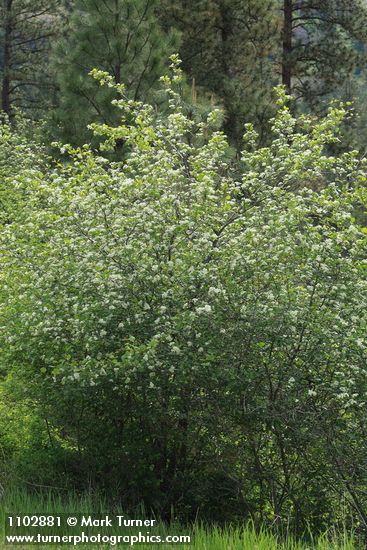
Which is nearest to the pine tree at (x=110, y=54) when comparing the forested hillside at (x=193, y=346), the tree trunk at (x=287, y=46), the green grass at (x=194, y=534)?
the tree trunk at (x=287, y=46)

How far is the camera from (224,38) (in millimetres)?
23047

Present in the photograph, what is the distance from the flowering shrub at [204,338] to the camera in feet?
23.7

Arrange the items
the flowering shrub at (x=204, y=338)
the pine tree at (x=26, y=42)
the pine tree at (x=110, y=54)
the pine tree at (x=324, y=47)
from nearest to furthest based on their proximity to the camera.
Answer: the flowering shrub at (x=204, y=338) < the pine tree at (x=110, y=54) < the pine tree at (x=324, y=47) < the pine tree at (x=26, y=42)

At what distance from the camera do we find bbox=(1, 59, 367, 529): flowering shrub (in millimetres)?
7219

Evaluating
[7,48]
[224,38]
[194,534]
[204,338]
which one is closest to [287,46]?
[224,38]

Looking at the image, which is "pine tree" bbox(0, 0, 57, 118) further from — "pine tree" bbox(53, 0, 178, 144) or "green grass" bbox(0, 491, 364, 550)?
"green grass" bbox(0, 491, 364, 550)

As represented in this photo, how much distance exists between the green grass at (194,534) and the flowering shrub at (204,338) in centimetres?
73

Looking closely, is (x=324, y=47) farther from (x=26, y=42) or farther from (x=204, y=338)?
(x=204, y=338)

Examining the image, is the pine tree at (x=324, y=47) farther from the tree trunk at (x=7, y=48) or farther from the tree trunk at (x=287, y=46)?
the tree trunk at (x=7, y=48)

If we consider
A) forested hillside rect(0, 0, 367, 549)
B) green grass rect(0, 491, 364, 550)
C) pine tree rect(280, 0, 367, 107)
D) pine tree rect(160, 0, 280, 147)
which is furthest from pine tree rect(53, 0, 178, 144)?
green grass rect(0, 491, 364, 550)

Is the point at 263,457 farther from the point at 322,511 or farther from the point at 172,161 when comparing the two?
the point at 172,161

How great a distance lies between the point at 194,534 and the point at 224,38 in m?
18.8

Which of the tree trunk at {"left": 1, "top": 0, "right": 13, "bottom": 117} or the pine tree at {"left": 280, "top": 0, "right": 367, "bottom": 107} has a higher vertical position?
the tree trunk at {"left": 1, "top": 0, "right": 13, "bottom": 117}

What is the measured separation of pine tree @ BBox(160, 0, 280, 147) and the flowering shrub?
45.7 feet
